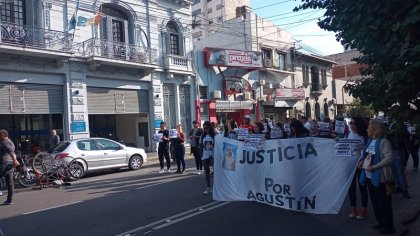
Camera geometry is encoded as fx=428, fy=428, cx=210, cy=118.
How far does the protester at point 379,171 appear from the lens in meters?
5.98

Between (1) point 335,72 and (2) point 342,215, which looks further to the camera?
(1) point 335,72

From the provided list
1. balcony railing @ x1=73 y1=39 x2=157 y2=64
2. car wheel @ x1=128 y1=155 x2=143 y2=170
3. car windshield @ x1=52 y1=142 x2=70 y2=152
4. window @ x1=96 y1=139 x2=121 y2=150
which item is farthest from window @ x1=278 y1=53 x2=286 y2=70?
car windshield @ x1=52 y1=142 x2=70 y2=152

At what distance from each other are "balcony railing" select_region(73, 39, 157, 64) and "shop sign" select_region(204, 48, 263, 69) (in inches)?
211

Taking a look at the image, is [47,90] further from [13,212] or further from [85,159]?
[13,212]

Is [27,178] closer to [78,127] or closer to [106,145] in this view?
[106,145]

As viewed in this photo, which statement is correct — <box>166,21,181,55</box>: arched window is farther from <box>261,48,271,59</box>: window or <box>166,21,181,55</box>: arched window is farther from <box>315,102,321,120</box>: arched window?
<box>315,102,321,120</box>: arched window

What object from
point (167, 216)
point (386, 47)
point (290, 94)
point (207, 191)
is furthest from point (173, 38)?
point (386, 47)

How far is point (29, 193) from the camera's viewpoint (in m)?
12.4

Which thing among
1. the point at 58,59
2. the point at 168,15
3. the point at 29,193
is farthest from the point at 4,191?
the point at 168,15

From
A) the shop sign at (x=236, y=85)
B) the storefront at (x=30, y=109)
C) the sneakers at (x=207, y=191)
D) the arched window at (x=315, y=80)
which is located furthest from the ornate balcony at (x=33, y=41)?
the arched window at (x=315, y=80)

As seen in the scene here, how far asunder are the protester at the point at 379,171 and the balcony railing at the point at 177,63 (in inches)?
806

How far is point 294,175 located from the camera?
23.7 ft

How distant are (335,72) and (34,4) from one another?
46493 millimetres

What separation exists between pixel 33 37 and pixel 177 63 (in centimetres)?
941
